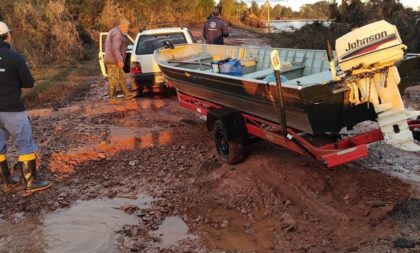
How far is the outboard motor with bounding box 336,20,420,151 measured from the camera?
14.8 feet

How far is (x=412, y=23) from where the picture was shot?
13688mm

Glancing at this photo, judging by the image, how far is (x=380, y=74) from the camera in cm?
459

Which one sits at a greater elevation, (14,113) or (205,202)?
(14,113)

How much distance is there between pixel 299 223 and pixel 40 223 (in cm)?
283

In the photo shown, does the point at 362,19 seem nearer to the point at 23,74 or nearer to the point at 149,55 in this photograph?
the point at 149,55

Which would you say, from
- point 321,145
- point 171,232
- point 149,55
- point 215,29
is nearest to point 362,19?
point 215,29

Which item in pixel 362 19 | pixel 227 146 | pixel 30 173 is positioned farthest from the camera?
pixel 362 19

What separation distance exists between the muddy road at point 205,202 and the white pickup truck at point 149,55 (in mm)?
3486

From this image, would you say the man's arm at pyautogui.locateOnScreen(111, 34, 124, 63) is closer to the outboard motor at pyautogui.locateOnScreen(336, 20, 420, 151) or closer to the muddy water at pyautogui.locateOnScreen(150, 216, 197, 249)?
the muddy water at pyautogui.locateOnScreen(150, 216, 197, 249)

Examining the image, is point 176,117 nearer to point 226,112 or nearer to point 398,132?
point 226,112

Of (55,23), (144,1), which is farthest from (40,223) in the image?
(144,1)

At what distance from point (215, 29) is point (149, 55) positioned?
1.72 metres

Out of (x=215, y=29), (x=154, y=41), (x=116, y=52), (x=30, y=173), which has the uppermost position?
(x=215, y=29)

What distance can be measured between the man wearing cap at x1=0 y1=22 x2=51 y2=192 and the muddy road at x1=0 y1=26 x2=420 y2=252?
28 cm
